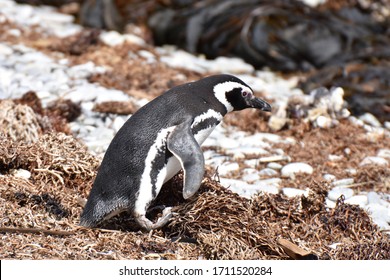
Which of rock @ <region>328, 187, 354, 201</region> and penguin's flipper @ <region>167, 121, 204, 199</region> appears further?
rock @ <region>328, 187, 354, 201</region>

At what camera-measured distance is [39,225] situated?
3354 millimetres

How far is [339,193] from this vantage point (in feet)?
14.9

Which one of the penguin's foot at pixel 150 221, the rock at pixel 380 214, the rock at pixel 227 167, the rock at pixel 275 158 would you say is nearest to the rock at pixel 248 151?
the rock at pixel 275 158

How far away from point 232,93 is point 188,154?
0.64m

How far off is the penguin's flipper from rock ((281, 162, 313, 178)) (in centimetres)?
146

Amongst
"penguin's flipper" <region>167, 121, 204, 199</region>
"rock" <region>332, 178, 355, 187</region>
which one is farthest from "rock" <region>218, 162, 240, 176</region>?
"penguin's flipper" <region>167, 121, 204, 199</region>

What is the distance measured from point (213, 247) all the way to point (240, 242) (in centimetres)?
13

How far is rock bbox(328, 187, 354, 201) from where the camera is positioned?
14.7ft

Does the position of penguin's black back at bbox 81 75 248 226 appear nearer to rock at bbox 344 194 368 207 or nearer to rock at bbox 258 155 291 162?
rock at bbox 344 194 368 207

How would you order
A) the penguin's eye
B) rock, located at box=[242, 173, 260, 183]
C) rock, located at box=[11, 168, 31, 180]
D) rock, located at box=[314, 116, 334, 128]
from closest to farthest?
rock, located at box=[11, 168, 31, 180], the penguin's eye, rock, located at box=[242, 173, 260, 183], rock, located at box=[314, 116, 334, 128]

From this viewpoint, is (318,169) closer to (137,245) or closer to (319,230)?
(319,230)
